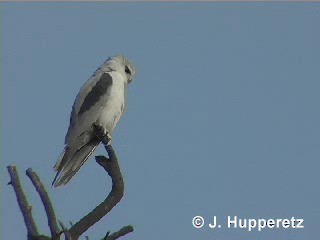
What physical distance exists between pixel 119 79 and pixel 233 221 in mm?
1999

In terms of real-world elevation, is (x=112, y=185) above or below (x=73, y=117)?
below

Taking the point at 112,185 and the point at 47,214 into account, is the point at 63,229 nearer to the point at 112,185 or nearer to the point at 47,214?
the point at 47,214

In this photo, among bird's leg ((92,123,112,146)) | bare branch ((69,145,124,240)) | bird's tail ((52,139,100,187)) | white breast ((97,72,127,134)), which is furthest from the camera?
white breast ((97,72,127,134))

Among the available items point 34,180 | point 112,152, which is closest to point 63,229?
point 34,180

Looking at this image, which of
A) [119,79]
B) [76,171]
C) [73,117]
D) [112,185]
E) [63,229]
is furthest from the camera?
[119,79]

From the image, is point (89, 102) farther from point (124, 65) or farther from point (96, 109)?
point (124, 65)

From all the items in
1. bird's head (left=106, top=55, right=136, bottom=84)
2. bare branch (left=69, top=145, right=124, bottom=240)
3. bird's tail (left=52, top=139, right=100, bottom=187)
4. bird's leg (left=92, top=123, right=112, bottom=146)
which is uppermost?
bird's head (left=106, top=55, right=136, bottom=84)

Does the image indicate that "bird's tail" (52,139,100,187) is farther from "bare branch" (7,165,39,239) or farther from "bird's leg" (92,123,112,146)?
"bare branch" (7,165,39,239)

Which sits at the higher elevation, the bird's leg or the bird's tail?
the bird's leg

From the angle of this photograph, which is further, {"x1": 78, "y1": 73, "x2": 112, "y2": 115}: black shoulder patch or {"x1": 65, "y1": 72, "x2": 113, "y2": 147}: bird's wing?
{"x1": 78, "y1": 73, "x2": 112, "y2": 115}: black shoulder patch

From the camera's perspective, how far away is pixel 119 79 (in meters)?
7.32

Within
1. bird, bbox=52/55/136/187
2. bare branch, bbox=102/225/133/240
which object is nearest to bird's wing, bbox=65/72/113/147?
bird, bbox=52/55/136/187

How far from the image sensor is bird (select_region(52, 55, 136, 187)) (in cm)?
608

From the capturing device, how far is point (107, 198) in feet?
13.1
